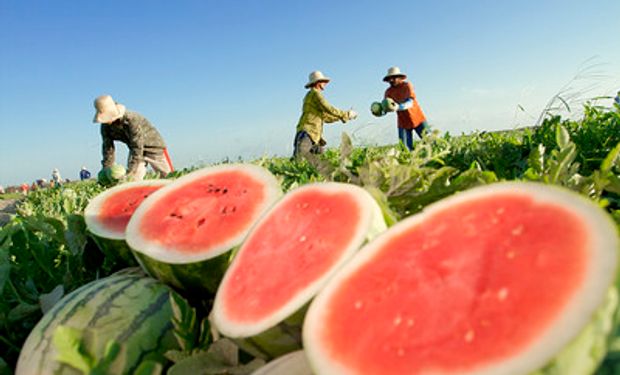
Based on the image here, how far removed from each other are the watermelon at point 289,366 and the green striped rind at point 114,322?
1.18 feet

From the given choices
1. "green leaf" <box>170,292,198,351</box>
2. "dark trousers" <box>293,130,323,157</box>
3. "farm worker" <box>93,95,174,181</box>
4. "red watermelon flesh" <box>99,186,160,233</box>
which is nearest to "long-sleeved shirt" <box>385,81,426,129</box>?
"dark trousers" <box>293,130,323,157</box>

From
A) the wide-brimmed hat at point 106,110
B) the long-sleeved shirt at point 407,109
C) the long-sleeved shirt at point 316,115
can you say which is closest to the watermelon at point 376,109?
the long-sleeved shirt at point 407,109

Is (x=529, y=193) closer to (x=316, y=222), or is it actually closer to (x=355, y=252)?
(x=355, y=252)

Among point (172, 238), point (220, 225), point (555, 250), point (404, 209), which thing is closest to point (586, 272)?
point (555, 250)

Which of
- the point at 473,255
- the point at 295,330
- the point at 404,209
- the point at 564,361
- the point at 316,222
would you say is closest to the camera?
the point at 564,361

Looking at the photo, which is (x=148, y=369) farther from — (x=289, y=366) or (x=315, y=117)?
(x=315, y=117)

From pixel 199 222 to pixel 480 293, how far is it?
3.04 feet

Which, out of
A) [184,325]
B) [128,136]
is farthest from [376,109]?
[184,325]

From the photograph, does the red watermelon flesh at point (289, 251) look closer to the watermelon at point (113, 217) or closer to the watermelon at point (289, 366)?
the watermelon at point (289, 366)

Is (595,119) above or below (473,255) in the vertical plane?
Result: below

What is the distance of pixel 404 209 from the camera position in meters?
1.36

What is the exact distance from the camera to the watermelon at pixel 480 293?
0.62 m

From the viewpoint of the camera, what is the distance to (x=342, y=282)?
884 millimetres

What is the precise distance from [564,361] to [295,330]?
1.64 ft
